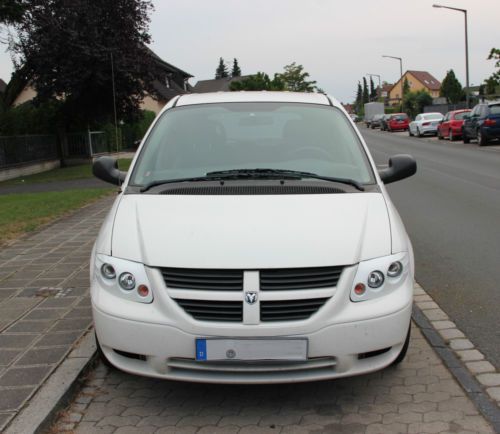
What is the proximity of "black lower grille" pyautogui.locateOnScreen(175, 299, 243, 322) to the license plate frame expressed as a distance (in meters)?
0.11

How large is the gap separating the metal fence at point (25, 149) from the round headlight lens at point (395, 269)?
19338mm

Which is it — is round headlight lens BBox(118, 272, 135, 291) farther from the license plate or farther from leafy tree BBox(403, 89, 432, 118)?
leafy tree BBox(403, 89, 432, 118)

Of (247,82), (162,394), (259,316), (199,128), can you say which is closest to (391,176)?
(199,128)

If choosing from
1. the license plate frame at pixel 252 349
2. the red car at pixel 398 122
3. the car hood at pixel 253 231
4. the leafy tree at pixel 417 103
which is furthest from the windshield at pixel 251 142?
the leafy tree at pixel 417 103

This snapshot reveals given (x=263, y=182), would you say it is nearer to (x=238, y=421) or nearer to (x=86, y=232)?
(x=238, y=421)

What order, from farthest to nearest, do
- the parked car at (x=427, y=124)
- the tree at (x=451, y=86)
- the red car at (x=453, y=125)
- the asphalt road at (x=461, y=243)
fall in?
the tree at (x=451, y=86)
the parked car at (x=427, y=124)
the red car at (x=453, y=125)
the asphalt road at (x=461, y=243)

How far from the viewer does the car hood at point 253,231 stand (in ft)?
10.3

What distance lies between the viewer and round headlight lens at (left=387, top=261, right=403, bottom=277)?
3246 millimetres

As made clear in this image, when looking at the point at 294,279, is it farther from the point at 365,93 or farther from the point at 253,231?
the point at 365,93

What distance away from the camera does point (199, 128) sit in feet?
15.3

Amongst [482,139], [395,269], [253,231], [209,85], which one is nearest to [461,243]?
[395,269]

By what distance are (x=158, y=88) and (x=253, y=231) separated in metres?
48.6

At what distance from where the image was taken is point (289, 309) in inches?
121

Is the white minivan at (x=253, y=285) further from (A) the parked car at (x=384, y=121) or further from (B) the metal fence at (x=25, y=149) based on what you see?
(A) the parked car at (x=384, y=121)
